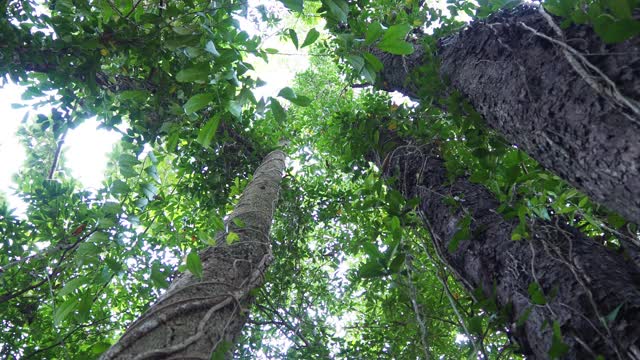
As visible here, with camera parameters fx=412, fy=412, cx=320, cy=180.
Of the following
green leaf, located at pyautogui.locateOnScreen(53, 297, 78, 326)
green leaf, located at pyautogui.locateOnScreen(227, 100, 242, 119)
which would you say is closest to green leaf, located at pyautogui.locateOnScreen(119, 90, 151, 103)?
green leaf, located at pyautogui.locateOnScreen(227, 100, 242, 119)

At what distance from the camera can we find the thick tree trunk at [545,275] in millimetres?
1029

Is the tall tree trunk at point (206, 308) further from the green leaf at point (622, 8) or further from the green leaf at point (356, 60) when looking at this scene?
the green leaf at point (622, 8)

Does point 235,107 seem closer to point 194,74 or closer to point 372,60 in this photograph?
point 194,74

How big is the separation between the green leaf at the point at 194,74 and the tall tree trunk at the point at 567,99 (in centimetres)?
109

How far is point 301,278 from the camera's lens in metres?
Answer: 4.01

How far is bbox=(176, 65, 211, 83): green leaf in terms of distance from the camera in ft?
4.40

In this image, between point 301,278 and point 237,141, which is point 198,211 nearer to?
point 237,141

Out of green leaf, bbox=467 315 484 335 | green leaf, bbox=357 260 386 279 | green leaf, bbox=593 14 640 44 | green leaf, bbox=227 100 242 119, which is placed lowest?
green leaf, bbox=467 315 484 335

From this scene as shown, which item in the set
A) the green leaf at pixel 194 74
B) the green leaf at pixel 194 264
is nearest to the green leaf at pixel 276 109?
the green leaf at pixel 194 74

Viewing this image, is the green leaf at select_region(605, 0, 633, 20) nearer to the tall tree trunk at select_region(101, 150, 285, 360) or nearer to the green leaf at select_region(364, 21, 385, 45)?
the green leaf at select_region(364, 21, 385, 45)

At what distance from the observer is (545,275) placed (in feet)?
4.43

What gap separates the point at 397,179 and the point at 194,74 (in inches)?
59.0

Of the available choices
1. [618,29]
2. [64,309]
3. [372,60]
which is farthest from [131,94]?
[618,29]

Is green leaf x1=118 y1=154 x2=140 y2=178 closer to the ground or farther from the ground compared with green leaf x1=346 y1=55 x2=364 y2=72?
closer to the ground
